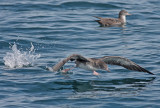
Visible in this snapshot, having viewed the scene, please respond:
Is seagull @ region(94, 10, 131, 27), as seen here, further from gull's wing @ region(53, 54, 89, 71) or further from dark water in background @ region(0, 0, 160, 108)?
gull's wing @ region(53, 54, 89, 71)

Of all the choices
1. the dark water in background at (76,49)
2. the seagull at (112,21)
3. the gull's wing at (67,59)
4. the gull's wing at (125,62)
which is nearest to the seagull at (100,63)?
the gull's wing at (125,62)

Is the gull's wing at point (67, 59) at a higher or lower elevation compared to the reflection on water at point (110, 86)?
higher

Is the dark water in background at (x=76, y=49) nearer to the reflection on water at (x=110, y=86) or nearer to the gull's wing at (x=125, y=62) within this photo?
the reflection on water at (x=110, y=86)

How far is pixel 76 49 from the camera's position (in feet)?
46.8

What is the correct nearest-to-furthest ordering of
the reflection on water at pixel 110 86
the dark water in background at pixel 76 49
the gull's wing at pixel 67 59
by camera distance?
the gull's wing at pixel 67 59 < the dark water in background at pixel 76 49 < the reflection on water at pixel 110 86

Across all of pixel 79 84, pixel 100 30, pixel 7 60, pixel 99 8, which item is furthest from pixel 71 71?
pixel 99 8

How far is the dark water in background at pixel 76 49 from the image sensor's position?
9680mm

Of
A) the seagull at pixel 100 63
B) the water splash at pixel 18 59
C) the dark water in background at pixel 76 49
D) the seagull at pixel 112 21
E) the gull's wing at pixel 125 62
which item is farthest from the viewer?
the seagull at pixel 112 21

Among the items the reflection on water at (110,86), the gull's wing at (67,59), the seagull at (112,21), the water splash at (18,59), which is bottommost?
the reflection on water at (110,86)

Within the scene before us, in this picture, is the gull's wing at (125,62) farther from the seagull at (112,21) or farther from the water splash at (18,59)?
the seagull at (112,21)

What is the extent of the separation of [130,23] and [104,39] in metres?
3.91

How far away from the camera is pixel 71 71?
1198 centimetres

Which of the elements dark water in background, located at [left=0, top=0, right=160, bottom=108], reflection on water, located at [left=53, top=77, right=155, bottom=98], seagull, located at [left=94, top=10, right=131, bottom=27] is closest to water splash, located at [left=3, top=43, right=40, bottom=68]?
dark water in background, located at [left=0, top=0, right=160, bottom=108]

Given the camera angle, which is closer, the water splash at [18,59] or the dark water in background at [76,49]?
the dark water in background at [76,49]
